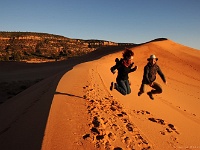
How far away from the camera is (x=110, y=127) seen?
8.19m

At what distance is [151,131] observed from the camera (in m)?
8.69

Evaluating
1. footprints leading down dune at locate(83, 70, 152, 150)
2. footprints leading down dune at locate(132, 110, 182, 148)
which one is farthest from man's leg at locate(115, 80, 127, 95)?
footprints leading down dune at locate(132, 110, 182, 148)

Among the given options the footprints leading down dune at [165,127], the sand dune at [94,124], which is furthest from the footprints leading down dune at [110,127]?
the footprints leading down dune at [165,127]

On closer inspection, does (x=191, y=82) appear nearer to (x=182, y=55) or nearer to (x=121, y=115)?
(x=182, y=55)

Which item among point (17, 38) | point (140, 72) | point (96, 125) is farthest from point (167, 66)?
point (17, 38)

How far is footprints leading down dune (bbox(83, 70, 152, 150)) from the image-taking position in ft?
23.4

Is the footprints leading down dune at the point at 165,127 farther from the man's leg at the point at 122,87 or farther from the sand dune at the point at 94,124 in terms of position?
the man's leg at the point at 122,87

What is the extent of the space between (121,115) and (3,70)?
35120 mm

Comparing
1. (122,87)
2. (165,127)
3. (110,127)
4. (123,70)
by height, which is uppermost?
(123,70)

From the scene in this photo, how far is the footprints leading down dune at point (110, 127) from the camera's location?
712 centimetres

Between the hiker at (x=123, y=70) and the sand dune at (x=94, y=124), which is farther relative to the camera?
the hiker at (x=123, y=70)

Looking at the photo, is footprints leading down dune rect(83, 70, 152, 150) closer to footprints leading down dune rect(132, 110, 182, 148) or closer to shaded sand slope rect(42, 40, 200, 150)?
shaded sand slope rect(42, 40, 200, 150)

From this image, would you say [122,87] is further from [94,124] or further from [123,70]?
[94,124]

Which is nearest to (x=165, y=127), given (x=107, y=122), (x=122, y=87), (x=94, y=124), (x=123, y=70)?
(x=122, y=87)
